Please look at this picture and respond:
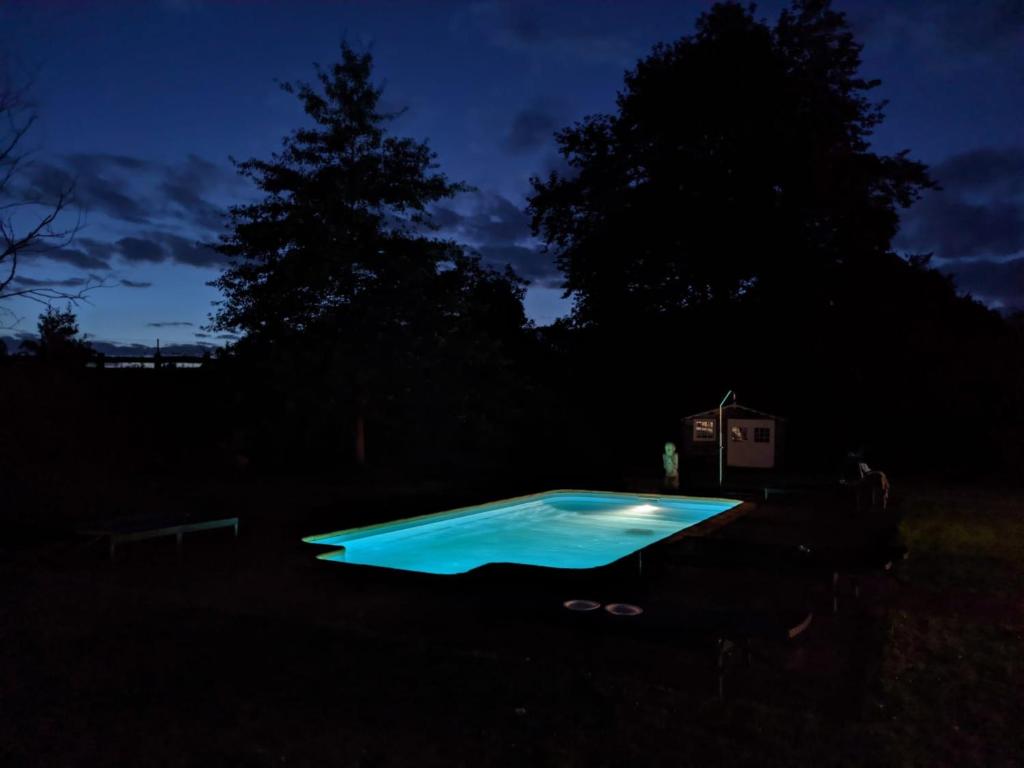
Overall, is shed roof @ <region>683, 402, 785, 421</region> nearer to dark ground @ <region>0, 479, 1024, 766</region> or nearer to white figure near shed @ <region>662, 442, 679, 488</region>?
white figure near shed @ <region>662, 442, 679, 488</region>

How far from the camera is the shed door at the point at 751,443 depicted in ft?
67.9

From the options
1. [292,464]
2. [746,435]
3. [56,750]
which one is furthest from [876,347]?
[56,750]

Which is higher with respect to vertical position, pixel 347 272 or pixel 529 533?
pixel 347 272

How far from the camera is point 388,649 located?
515cm

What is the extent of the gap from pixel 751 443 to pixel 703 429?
Result: 1.39m

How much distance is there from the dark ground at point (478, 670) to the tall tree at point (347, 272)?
9.32 m

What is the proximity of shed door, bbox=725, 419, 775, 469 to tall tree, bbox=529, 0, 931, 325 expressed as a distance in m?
5.55

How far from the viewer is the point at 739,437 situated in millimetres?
21062

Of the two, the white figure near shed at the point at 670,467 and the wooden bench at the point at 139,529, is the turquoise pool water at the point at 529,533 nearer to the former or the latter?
the wooden bench at the point at 139,529

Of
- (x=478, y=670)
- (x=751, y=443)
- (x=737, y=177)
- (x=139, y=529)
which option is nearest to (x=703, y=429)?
(x=751, y=443)

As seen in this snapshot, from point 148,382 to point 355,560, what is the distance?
47.8ft

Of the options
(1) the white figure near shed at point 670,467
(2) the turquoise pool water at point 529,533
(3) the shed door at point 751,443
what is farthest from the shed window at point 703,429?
(2) the turquoise pool water at point 529,533

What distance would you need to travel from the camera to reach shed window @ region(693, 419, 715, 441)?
2111 centimetres

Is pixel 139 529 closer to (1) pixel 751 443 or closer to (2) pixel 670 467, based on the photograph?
(2) pixel 670 467
